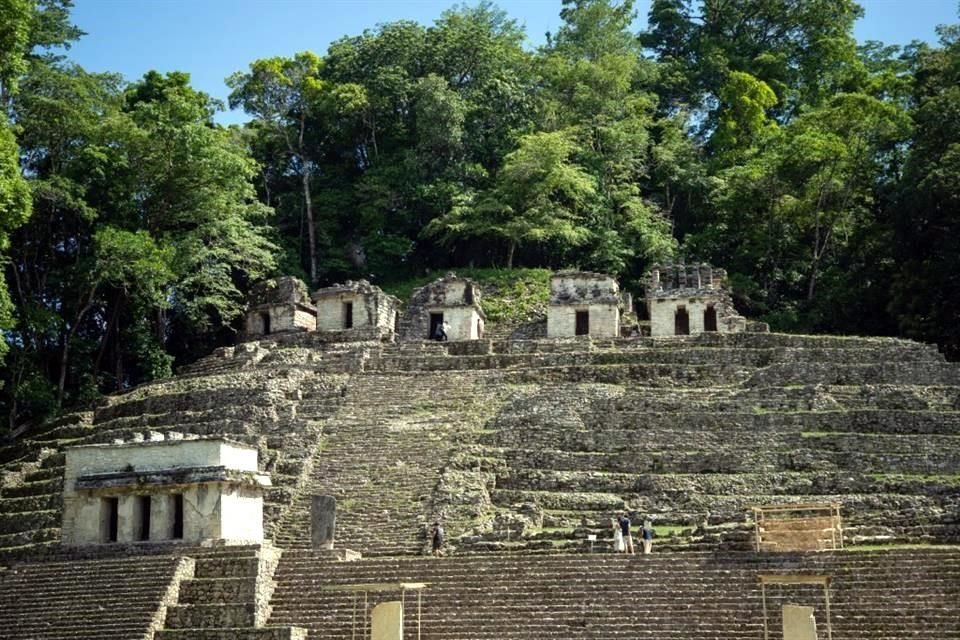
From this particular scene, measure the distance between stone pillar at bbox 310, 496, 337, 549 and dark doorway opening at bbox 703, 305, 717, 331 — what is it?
20.6 meters

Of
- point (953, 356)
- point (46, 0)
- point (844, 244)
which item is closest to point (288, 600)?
point (953, 356)

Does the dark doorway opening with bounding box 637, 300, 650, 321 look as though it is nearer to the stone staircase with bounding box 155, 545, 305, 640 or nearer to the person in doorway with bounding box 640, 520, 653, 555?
the person in doorway with bounding box 640, 520, 653, 555

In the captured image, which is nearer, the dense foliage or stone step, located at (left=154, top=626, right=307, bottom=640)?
stone step, located at (left=154, top=626, right=307, bottom=640)

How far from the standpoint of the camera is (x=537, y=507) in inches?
1011

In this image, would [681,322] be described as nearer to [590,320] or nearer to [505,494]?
[590,320]

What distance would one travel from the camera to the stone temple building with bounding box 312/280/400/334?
43594mm

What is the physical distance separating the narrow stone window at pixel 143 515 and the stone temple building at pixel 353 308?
711 inches

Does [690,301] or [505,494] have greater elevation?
[690,301]

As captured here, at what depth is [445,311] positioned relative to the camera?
140 feet

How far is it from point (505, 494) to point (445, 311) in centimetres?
1672

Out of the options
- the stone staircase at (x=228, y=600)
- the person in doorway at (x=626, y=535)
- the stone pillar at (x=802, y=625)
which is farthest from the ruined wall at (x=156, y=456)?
the stone pillar at (x=802, y=625)

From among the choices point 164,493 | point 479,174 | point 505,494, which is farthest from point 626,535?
point 479,174

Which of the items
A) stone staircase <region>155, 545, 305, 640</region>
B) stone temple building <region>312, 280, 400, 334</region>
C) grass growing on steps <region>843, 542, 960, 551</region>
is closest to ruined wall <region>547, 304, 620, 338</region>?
stone temple building <region>312, 280, 400, 334</region>

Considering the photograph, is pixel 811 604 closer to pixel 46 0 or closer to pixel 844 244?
pixel 844 244
